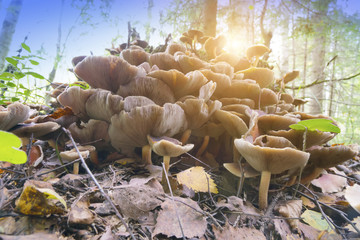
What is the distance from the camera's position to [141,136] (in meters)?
2.00

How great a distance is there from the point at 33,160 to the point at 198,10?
6525 mm

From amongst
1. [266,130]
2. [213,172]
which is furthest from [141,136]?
[266,130]

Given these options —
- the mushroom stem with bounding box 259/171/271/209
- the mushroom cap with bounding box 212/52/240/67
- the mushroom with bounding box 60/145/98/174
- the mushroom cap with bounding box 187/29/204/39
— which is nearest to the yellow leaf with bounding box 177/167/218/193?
the mushroom stem with bounding box 259/171/271/209

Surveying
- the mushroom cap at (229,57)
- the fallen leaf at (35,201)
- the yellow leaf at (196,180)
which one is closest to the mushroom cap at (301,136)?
the yellow leaf at (196,180)

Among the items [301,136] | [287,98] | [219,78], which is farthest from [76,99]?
[287,98]

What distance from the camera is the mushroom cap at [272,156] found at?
1.38 m

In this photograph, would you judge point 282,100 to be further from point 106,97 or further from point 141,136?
point 106,97

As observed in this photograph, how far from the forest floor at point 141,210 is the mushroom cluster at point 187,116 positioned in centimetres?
23

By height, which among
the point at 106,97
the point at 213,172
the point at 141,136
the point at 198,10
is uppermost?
the point at 198,10

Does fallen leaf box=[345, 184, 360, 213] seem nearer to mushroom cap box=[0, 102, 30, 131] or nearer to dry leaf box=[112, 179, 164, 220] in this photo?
dry leaf box=[112, 179, 164, 220]

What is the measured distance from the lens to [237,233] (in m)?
1.34

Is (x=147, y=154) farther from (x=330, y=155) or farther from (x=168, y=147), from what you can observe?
(x=330, y=155)

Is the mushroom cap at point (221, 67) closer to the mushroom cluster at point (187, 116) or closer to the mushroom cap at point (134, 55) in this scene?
the mushroom cluster at point (187, 116)

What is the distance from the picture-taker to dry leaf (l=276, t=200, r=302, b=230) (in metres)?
1.55
